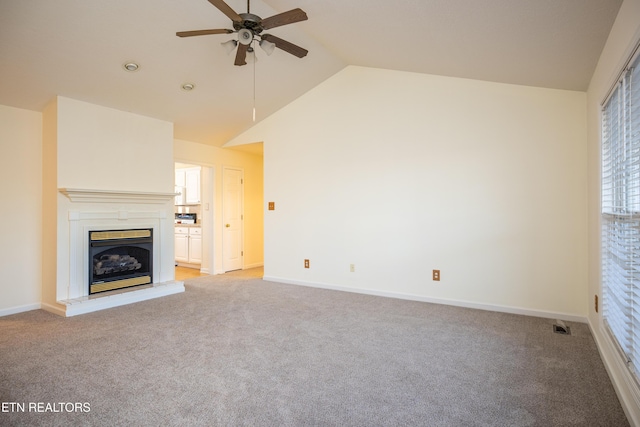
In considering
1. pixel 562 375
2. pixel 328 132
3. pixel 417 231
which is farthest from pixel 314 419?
pixel 328 132

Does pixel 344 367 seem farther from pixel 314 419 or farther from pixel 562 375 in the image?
pixel 562 375

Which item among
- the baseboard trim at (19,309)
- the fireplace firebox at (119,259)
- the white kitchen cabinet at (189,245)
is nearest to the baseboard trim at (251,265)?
the white kitchen cabinet at (189,245)

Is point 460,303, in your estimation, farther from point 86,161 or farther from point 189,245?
point 189,245

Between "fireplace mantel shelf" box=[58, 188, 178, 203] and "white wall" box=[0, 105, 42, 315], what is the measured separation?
61cm

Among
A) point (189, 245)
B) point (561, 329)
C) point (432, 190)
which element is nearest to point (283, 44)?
point (432, 190)

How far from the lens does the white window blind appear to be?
1.91 meters

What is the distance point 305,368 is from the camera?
2.47m

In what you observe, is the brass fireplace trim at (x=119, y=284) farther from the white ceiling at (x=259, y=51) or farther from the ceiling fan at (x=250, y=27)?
the ceiling fan at (x=250, y=27)

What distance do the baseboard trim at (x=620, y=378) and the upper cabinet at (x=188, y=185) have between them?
641cm

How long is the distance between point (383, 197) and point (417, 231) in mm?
646

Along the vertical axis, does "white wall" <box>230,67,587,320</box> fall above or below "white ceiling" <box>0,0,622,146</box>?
below

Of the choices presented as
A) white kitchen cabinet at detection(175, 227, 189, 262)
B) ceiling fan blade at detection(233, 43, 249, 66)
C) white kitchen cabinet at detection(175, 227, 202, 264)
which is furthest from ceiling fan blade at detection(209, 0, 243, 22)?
white kitchen cabinet at detection(175, 227, 189, 262)

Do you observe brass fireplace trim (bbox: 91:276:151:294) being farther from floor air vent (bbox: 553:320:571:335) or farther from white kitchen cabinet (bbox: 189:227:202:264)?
floor air vent (bbox: 553:320:571:335)

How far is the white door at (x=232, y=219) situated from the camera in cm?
644
